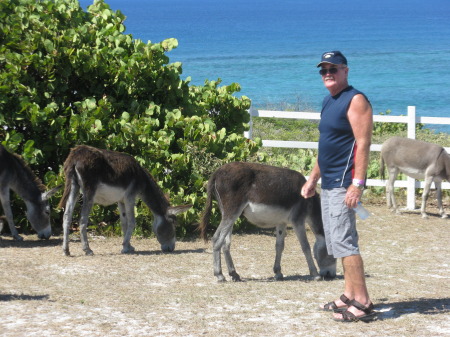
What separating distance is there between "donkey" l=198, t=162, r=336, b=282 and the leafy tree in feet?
9.35

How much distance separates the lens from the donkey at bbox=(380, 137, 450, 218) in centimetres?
1549

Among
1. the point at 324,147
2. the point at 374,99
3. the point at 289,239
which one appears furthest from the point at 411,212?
the point at 374,99

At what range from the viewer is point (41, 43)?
13227 millimetres

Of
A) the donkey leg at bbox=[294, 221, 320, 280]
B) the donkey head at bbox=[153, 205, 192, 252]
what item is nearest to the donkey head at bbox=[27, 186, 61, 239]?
the donkey head at bbox=[153, 205, 192, 252]

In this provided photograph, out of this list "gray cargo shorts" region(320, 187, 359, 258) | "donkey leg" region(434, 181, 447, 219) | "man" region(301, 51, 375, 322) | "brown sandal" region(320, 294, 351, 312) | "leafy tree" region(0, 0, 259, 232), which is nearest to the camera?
"man" region(301, 51, 375, 322)

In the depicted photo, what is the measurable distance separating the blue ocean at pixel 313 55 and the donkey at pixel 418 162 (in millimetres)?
16253

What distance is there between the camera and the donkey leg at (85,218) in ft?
36.8

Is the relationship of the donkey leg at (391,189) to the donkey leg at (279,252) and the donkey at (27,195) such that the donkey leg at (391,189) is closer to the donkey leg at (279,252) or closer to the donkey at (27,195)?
the donkey leg at (279,252)

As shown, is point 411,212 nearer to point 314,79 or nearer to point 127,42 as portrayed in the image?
point 127,42

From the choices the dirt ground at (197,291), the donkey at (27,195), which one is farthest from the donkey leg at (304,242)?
the donkey at (27,195)

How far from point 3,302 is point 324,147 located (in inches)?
139

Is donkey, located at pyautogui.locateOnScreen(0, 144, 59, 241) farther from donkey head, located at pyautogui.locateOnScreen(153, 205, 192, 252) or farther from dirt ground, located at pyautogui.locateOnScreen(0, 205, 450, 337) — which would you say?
donkey head, located at pyautogui.locateOnScreen(153, 205, 192, 252)

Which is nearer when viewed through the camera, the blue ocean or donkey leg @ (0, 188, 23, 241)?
donkey leg @ (0, 188, 23, 241)

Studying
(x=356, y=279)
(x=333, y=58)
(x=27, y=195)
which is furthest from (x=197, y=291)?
(x=27, y=195)
